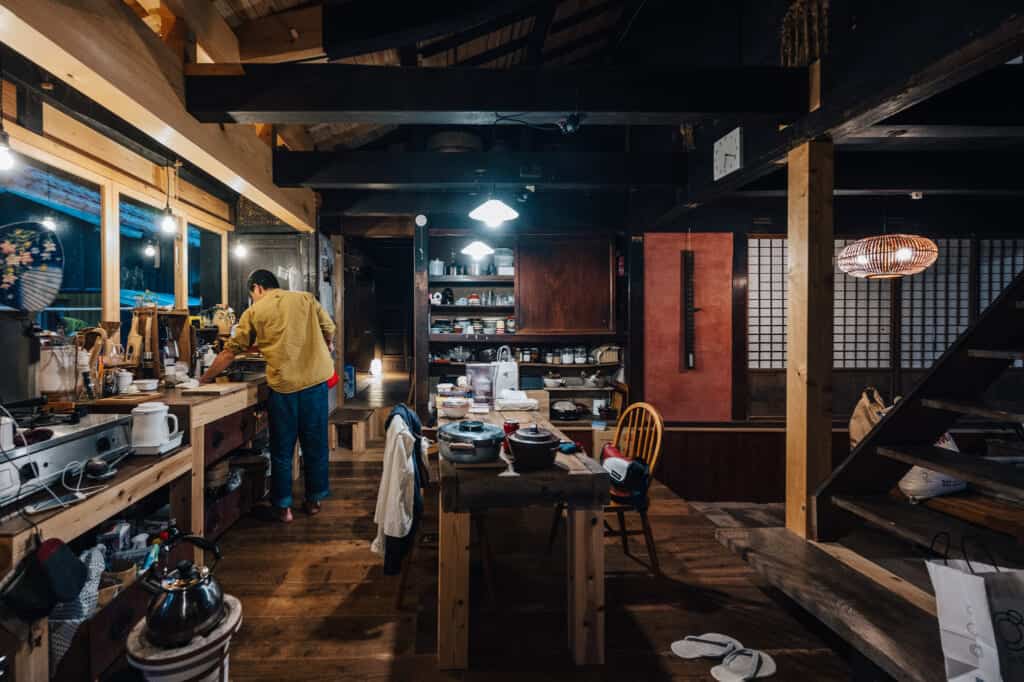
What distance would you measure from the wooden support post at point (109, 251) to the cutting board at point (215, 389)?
0.93 meters

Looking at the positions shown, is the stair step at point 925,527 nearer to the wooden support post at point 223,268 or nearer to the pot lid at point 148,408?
A: the pot lid at point 148,408

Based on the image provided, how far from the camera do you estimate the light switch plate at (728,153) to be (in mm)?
3527

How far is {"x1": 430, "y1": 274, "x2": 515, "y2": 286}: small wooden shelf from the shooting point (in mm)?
5855

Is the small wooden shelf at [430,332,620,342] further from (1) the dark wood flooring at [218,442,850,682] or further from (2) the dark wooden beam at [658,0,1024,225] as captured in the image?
(2) the dark wooden beam at [658,0,1024,225]

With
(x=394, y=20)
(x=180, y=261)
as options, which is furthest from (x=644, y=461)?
(x=180, y=261)

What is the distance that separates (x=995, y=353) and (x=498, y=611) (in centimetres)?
253

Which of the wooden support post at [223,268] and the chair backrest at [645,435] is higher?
the wooden support post at [223,268]

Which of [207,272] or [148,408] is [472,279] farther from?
[148,408]

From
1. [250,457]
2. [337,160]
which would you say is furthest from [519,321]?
[250,457]

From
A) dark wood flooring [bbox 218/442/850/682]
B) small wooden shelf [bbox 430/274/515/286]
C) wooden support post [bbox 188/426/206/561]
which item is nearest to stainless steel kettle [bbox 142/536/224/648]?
dark wood flooring [bbox 218/442/850/682]

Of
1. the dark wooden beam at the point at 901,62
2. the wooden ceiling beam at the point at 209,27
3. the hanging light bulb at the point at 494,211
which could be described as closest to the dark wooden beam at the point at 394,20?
the wooden ceiling beam at the point at 209,27

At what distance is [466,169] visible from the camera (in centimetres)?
449

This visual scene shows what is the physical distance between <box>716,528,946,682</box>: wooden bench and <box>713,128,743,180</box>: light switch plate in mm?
2499

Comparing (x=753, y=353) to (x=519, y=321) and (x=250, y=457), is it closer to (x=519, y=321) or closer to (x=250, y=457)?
(x=519, y=321)
